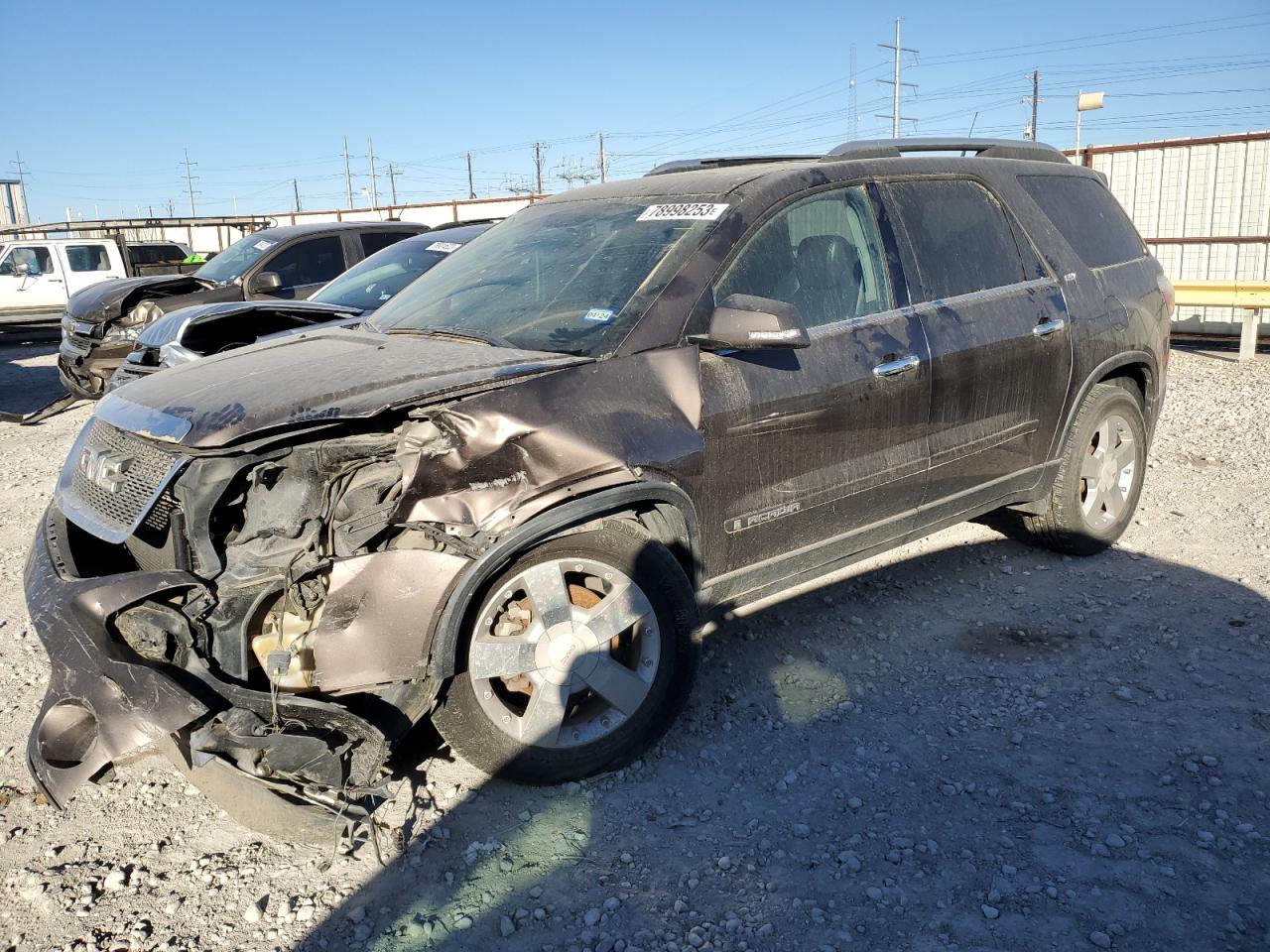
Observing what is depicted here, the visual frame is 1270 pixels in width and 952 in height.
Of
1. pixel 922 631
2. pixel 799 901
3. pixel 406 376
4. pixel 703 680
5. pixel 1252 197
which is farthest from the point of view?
pixel 1252 197

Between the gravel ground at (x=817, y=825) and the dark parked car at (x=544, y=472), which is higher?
the dark parked car at (x=544, y=472)

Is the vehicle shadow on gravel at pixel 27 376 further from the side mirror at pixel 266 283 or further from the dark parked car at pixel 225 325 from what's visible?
the dark parked car at pixel 225 325

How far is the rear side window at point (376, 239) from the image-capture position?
33.3 ft

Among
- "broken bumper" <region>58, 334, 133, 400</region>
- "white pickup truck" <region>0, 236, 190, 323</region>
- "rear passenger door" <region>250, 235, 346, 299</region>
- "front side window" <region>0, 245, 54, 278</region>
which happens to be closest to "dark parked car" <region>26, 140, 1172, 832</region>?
"rear passenger door" <region>250, 235, 346, 299</region>

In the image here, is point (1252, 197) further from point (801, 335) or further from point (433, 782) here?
point (433, 782)

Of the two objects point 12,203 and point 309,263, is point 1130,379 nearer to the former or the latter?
point 309,263

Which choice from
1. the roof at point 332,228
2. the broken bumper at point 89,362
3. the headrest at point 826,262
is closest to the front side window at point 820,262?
the headrest at point 826,262

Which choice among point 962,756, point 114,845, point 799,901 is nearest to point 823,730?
point 962,756

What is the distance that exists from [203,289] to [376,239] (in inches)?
69.9

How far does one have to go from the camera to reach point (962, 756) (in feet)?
10.7

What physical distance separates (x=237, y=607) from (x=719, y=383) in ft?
5.42

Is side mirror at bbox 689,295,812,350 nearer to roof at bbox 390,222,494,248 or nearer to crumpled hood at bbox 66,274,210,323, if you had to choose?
roof at bbox 390,222,494,248

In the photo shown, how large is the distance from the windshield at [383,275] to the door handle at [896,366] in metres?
4.55

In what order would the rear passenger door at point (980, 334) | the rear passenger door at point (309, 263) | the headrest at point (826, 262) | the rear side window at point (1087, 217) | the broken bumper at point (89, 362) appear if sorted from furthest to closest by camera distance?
the rear passenger door at point (309, 263) → the broken bumper at point (89, 362) → the rear side window at point (1087, 217) → the rear passenger door at point (980, 334) → the headrest at point (826, 262)
